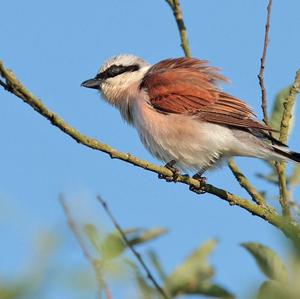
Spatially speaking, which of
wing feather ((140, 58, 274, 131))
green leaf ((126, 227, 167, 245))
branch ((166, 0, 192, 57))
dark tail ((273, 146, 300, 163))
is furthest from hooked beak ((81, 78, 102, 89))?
Answer: green leaf ((126, 227, 167, 245))

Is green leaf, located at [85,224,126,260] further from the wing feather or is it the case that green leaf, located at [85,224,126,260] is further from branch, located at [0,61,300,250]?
the wing feather

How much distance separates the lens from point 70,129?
299 cm

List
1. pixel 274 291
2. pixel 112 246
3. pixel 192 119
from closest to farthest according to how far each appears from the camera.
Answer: pixel 274 291 → pixel 112 246 → pixel 192 119

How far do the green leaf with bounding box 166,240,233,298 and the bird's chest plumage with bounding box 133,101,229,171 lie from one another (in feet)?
11.2

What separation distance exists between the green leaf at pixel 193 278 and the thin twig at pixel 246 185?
2426 millimetres

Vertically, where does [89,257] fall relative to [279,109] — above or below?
below

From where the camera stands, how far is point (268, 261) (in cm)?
148

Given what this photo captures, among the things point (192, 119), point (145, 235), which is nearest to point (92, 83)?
point (192, 119)

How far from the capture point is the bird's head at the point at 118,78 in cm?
586

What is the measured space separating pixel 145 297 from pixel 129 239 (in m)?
0.48

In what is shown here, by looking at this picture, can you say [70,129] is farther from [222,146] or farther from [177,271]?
[222,146]

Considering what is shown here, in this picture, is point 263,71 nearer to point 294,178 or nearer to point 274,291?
point 294,178

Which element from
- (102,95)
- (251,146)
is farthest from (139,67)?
(251,146)

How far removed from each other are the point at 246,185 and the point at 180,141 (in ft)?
3.15
